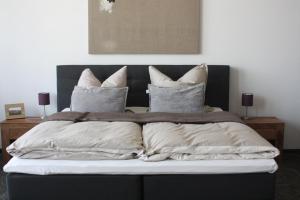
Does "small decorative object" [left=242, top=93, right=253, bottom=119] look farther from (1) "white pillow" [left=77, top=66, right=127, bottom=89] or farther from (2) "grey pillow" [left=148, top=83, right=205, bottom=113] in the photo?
(1) "white pillow" [left=77, top=66, right=127, bottom=89]

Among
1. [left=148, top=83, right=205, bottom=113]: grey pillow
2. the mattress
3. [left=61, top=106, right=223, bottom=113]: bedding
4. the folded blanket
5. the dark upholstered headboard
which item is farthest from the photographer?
the dark upholstered headboard

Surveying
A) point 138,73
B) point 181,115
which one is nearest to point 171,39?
point 138,73

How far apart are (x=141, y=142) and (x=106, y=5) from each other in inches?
82.6

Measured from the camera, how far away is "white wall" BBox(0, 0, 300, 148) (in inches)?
166

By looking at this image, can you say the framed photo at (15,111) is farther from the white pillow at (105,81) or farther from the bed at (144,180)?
the bed at (144,180)

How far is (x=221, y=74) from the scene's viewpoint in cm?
421

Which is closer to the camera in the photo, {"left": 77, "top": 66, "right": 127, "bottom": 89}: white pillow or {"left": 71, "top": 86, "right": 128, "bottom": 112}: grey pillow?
{"left": 71, "top": 86, "right": 128, "bottom": 112}: grey pillow

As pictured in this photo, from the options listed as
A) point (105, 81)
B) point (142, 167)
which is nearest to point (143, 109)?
point (105, 81)

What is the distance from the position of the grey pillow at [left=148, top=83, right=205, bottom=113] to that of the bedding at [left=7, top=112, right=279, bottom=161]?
2.15 ft

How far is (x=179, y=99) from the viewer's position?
3.68 m

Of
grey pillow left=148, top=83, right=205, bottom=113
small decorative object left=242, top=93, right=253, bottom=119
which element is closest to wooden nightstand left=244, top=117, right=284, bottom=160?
small decorative object left=242, top=93, right=253, bottom=119

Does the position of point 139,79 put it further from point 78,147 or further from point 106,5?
point 78,147

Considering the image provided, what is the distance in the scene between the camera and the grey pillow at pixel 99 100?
368 centimetres

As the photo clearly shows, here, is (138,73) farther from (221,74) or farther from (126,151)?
(126,151)
